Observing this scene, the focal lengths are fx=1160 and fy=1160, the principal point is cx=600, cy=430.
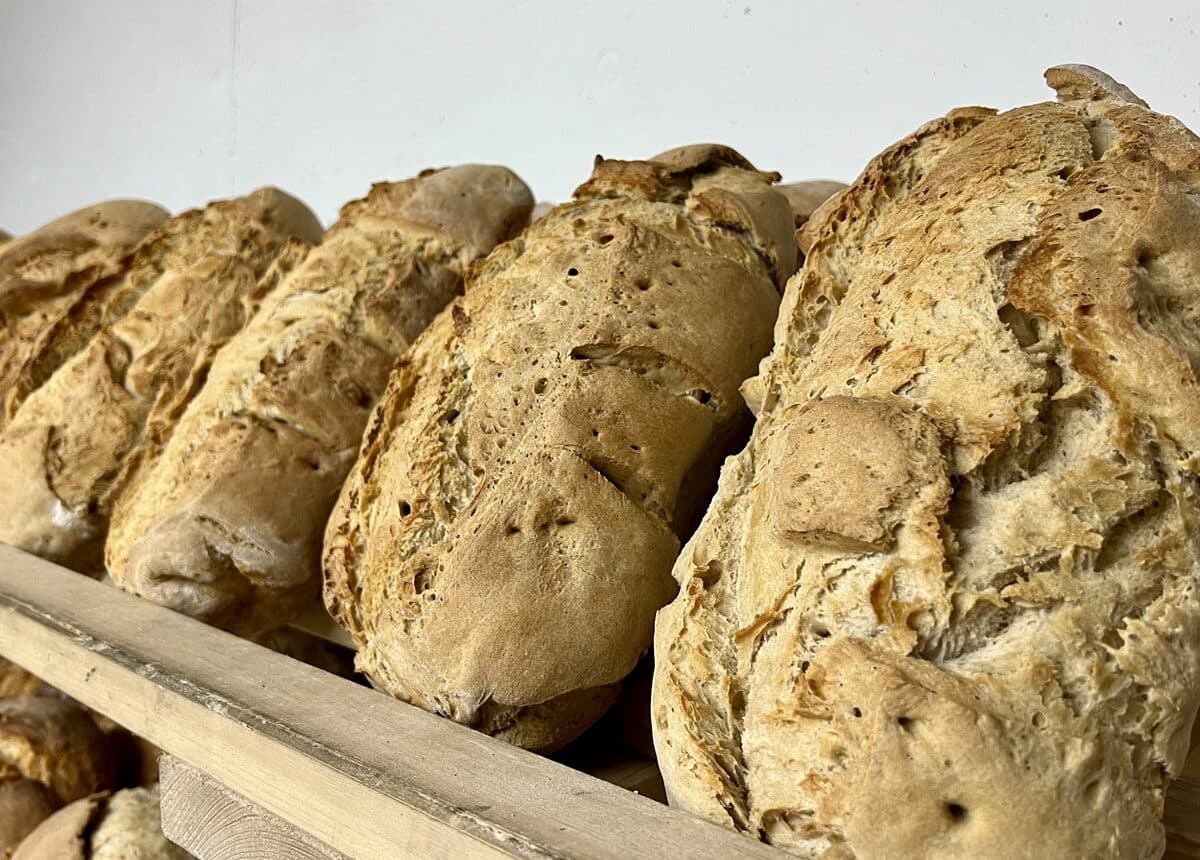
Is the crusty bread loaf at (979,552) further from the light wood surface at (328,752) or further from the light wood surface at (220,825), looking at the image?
the light wood surface at (220,825)

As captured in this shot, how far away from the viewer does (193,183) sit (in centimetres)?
331

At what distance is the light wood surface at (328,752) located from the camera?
2.50 feet

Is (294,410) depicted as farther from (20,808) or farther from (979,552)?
(979,552)

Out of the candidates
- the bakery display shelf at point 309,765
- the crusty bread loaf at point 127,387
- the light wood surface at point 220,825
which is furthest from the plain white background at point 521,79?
the light wood surface at point 220,825

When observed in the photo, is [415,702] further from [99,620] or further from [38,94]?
[38,94]

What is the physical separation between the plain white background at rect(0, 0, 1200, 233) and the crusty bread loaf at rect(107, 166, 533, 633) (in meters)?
0.60

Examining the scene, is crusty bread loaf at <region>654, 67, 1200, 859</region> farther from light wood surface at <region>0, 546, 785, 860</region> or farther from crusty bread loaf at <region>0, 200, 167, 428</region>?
crusty bread loaf at <region>0, 200, 167, 428</region>

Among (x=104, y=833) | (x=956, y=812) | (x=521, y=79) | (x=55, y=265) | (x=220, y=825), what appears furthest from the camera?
(x=521, y=79)

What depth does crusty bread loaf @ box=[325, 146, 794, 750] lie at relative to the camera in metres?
0.95

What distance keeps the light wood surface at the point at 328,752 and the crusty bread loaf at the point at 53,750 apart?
25cm

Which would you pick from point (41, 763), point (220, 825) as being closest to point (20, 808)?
point (41, 763)

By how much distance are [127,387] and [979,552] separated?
1235 millimetres

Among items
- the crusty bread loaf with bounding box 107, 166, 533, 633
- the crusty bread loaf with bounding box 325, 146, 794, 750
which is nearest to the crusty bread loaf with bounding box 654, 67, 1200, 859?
the crusty bread loaf with bounding box 325, 146, 794, 750

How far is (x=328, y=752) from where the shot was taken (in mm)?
905
